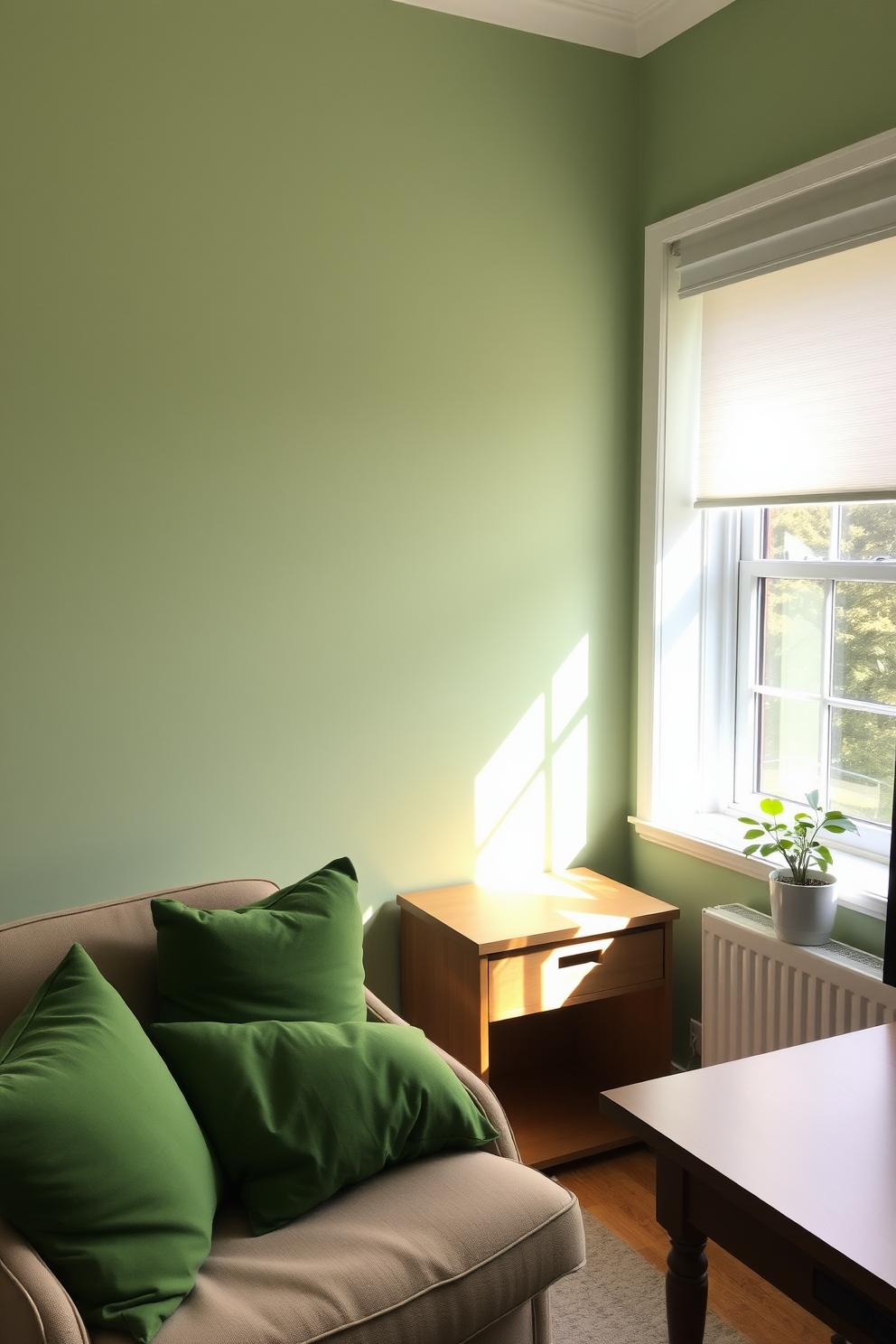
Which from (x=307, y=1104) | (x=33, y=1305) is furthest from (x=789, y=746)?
(x=33, y=1305)

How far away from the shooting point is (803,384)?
2572mm

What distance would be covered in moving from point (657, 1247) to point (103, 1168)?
1.39 metres

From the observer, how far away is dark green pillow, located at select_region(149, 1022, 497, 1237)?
1753 mm

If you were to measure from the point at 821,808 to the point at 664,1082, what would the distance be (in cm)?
127

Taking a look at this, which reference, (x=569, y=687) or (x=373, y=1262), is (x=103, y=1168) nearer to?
(x=373, y=1262)

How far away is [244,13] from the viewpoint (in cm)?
250

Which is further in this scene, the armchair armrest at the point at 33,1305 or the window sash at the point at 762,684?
the window sash at the point at 762,684

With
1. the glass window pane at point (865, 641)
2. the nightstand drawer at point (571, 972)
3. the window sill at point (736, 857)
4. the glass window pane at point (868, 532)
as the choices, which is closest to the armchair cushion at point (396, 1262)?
the nightstand drawer at point (571, 972)

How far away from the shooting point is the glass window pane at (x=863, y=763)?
2.56m

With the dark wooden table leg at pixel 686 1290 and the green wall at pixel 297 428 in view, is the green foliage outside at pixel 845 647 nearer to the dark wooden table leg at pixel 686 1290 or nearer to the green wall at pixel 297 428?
the green wall at pixel 297 428

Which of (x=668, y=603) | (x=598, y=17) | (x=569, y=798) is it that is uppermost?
(x=598, y=17)

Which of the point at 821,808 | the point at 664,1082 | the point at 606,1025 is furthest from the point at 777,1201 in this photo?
the point at 606,1025

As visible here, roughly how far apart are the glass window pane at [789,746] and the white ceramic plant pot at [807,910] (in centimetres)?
38

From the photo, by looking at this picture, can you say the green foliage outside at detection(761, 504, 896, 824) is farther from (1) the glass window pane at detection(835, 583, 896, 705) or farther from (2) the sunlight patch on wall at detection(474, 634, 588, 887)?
(2) the sunlight patch on wall at detection(474, 634, 588, 887)
